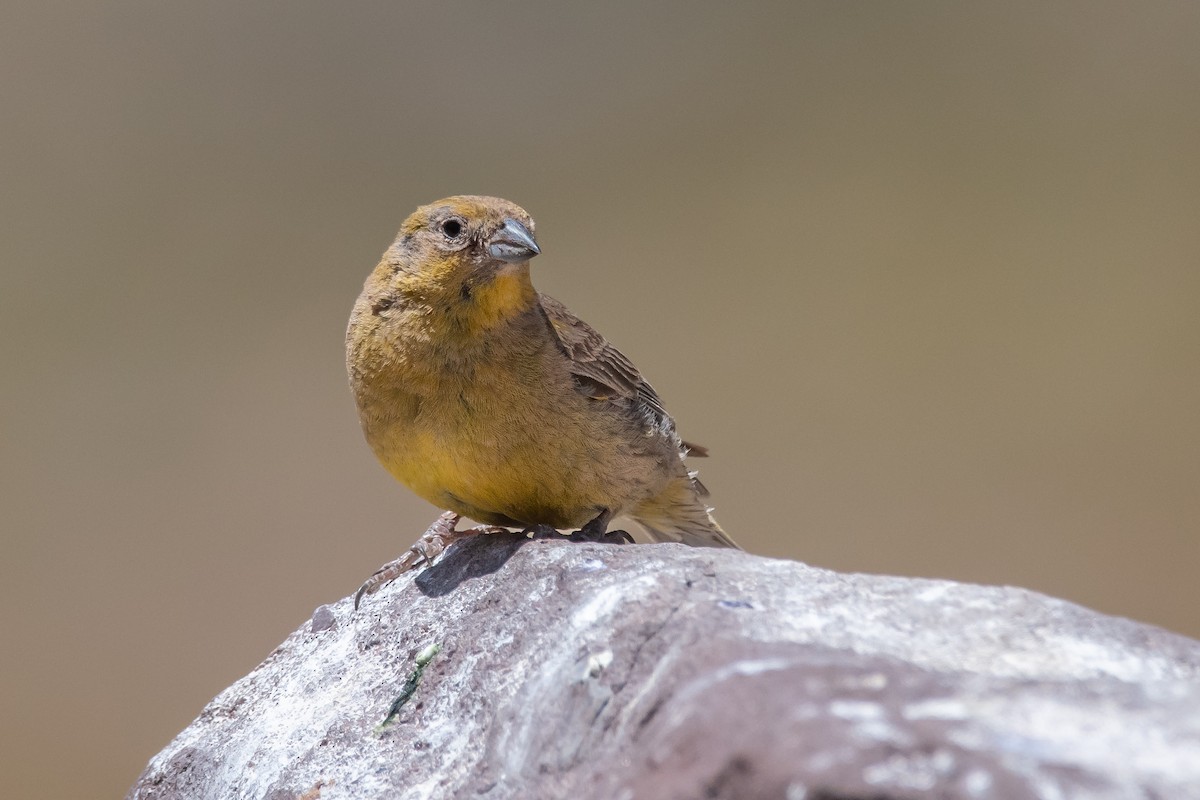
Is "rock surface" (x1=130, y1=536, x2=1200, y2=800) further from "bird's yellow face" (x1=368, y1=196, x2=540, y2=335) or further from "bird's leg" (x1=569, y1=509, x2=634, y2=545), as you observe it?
"bird's yellow face" (x1=368, y1=196, x2=540, y2=335)

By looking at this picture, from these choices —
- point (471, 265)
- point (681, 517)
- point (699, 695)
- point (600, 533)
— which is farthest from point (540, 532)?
point (699, 695)

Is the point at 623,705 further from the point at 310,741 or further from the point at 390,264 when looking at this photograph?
the point at 390,264

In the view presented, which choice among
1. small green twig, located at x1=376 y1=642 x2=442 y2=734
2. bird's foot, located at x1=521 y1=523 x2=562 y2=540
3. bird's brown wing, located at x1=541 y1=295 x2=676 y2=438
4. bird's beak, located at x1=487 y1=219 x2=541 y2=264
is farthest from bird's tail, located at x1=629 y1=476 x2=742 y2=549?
small green twig, located at x1=376 y1=642 x2=442 y2=734

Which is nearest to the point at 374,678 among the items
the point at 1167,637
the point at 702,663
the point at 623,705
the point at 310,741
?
the point at 310,741

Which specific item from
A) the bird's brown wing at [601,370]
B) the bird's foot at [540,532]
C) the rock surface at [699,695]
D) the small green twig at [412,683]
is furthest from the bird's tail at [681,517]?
the small green twig at [412,683]

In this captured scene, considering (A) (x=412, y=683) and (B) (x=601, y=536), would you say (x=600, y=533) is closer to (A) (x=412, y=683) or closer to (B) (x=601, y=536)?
(B) (x=601, y=536)

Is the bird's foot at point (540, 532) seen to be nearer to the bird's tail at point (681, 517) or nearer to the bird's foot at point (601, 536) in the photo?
the bird's foot at point (601, 536)
